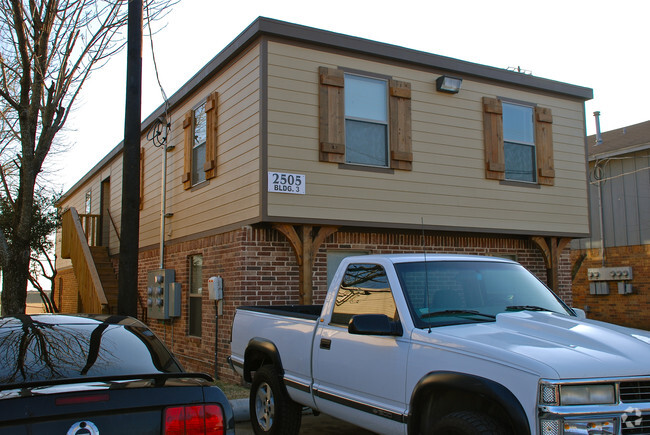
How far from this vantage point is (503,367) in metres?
3.58

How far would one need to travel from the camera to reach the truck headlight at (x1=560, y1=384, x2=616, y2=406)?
3.39m

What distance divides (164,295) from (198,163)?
2733mm

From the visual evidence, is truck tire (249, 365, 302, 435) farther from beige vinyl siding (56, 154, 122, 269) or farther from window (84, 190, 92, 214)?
window (84, 190, 92, 214)

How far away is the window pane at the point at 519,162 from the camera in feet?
40.5

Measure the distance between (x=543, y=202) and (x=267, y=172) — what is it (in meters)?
6.11

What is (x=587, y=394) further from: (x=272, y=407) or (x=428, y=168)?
(x=428, y=168)

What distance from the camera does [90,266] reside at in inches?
598

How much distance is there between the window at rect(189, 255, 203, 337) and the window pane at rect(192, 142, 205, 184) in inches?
61.4

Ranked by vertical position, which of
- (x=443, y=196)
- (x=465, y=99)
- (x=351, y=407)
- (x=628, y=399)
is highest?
(x=465, y=99)

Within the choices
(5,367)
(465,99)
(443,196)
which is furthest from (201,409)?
(465,99)

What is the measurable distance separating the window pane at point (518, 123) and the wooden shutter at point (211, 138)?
5.72 meters

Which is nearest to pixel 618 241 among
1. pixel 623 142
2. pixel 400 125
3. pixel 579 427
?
pixel 623 142

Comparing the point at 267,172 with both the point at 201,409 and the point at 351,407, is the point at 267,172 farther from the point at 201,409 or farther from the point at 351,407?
the point at 201,409

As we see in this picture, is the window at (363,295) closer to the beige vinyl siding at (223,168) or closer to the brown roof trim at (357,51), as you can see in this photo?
the beige vinyl siding at (223,168)
